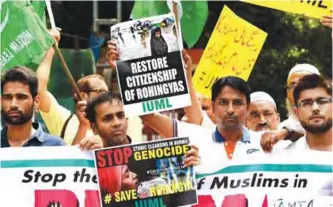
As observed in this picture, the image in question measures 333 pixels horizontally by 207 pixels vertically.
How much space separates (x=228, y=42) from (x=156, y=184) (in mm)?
1307

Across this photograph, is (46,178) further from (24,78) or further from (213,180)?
(213,180)

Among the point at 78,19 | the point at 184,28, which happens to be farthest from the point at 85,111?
the point at 78,19

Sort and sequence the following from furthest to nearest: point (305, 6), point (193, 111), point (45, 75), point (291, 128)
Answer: point (305, 6)
point (45, 75)
point (193, 111)
point (291, 128)

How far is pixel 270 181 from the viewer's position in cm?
490

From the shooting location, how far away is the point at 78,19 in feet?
42.2

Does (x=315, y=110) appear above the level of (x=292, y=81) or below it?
below

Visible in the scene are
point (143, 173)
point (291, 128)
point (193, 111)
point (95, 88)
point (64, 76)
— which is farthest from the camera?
point (64, 76)

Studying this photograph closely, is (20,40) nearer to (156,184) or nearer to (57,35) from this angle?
(57,35)

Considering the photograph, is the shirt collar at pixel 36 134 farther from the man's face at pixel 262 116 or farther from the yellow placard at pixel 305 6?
the yellow placard at pixel 305 6

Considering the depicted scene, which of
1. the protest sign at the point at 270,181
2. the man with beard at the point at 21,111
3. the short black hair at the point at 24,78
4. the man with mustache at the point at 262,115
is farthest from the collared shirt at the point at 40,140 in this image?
the man with mustache at the point at 262,115

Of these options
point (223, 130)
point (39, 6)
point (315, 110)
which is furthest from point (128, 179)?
point (39, 6)

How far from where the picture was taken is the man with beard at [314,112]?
4.88 meters

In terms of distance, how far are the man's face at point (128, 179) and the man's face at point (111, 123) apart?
14 centimetres

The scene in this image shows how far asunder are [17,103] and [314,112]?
149cm
